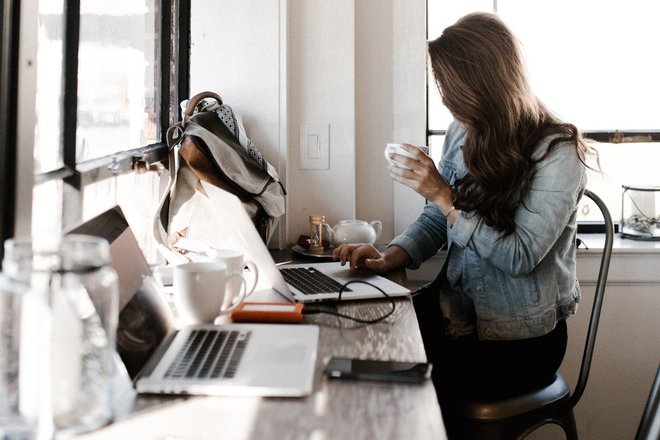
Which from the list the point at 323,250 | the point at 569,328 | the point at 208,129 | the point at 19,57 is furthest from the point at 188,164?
the point at 569,328

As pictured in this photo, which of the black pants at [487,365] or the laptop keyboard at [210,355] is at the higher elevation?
the laptop keyboard at [210,355]

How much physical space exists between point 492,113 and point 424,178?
0.23 metres

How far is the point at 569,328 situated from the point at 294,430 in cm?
177

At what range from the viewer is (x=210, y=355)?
3.48 ft

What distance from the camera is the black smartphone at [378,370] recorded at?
99 centimetres

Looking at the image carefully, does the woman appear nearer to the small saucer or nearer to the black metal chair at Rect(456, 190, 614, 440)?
the black metal chair at Rect(456, 190, 614, 440)

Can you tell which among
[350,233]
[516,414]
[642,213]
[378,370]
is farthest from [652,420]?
[642,213]

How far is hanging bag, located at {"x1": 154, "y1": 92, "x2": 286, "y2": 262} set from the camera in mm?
1826

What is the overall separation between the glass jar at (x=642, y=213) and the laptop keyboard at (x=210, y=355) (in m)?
1.78

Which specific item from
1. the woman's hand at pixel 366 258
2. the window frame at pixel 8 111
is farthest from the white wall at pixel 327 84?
the window frame at pixel 8 111

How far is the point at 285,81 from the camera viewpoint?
7.55 ft

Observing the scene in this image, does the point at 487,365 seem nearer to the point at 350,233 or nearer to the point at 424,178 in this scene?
the point at 424,178

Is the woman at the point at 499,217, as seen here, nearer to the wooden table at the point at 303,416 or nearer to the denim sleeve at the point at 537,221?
the denim sleeve at the point at 537,221

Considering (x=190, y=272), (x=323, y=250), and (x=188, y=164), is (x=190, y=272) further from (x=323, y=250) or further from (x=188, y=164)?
(x=323, y=250)
